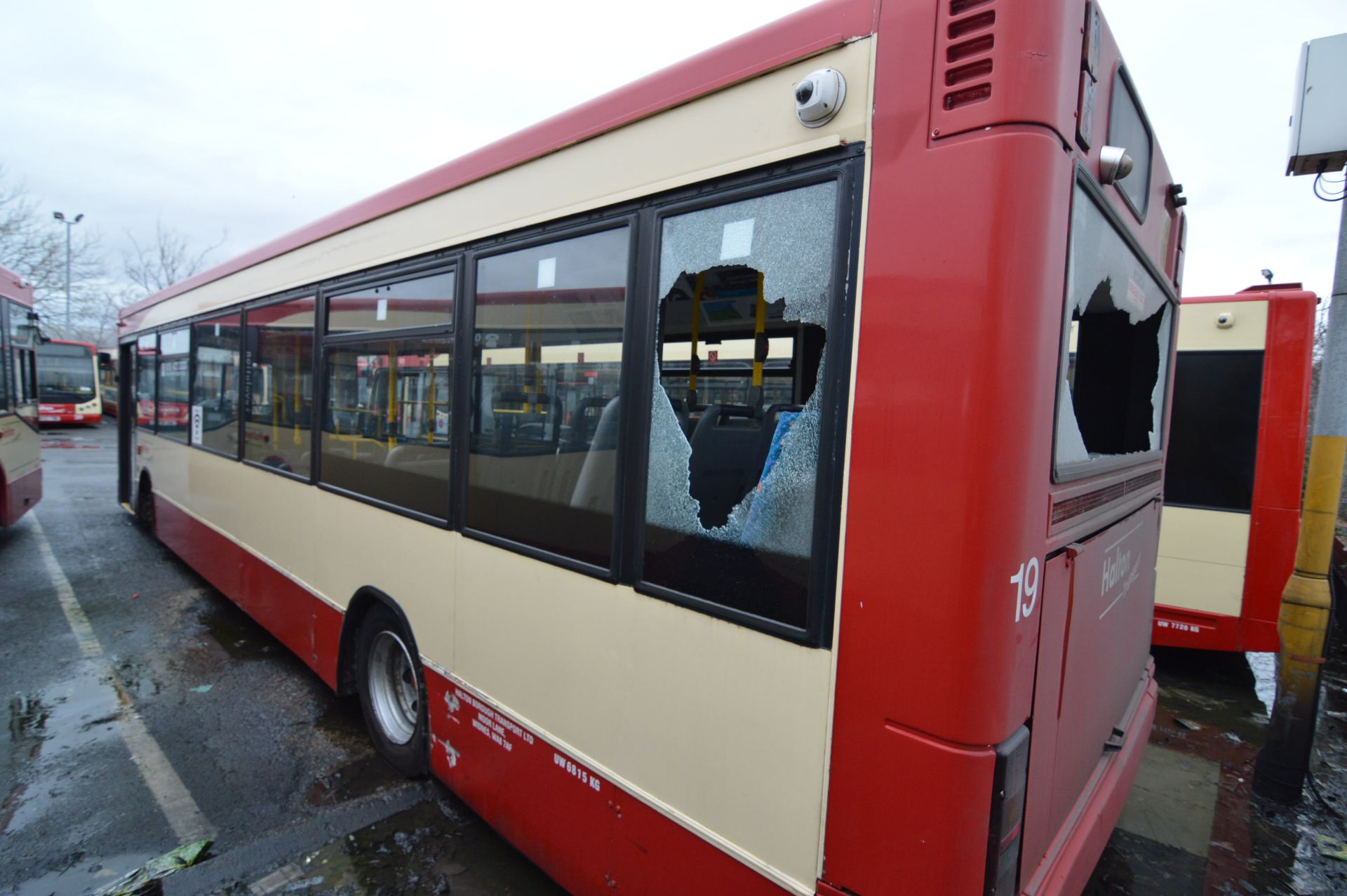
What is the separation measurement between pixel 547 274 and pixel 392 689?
263 cm

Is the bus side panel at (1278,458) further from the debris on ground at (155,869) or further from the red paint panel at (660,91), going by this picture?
the debris on ground at (155,869)

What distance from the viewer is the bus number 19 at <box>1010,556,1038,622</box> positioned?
60.8 inches

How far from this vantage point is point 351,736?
13.8ft

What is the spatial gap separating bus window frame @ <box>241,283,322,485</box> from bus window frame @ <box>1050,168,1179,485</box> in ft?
13.2

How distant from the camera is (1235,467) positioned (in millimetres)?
5336

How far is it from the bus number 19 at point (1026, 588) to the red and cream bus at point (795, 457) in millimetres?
14

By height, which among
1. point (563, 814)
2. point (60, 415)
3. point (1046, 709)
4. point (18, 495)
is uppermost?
point (1046, 709)

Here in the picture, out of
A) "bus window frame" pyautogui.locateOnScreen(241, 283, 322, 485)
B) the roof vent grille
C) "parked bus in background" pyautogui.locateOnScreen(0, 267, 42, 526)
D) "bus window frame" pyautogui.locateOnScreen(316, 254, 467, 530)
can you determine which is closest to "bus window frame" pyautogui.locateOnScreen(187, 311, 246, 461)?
"bus window frame" pyautogui.locateOnScreen(241, 283, 322, 485)

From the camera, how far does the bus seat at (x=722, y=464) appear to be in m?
1.99

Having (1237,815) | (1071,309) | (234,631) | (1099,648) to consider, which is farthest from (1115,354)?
(234,631)

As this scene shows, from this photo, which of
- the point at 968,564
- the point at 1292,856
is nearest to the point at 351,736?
the point at 968,564

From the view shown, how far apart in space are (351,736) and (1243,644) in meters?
6.36

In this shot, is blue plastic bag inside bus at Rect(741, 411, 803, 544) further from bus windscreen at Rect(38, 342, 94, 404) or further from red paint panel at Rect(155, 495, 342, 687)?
bus windscreen at Rect(38, 342, 94, 404)

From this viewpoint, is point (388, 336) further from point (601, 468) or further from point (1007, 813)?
point (1007, 813)
